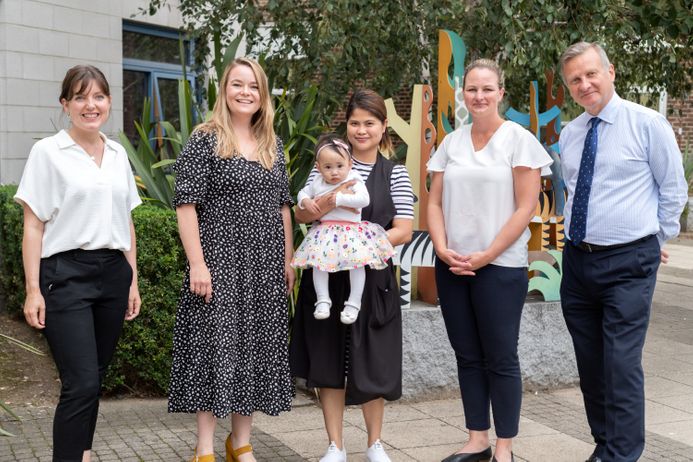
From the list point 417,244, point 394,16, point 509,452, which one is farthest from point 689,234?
point 509,452

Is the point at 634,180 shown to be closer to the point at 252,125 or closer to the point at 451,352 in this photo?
the point at 252,125

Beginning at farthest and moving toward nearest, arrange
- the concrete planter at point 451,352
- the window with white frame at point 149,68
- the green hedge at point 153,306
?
the window with white frame at point 149,68, the concrete planter at point 451,352, the green hedge at point 153,306

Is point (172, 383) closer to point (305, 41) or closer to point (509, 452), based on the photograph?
point (509, 452)

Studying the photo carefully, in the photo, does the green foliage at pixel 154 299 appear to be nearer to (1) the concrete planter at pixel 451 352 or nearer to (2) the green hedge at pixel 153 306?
(2) the green hedge at pixel 153 306

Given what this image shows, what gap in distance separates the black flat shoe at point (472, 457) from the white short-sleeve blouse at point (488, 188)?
1.00 meters

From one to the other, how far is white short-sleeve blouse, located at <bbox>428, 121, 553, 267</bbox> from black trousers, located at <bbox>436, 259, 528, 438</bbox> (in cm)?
12

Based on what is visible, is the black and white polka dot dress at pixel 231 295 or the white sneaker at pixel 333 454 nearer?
the black and white polka dot dress at pixel 231 295

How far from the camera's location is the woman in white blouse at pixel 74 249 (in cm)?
377

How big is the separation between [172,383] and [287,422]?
49.3 inches

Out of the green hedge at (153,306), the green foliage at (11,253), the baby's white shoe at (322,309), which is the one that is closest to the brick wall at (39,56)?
the green foliage at (11,253)

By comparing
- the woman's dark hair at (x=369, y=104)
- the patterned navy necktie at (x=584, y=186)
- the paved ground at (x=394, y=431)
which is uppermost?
the woman's dark hair at (x=369, y=104)

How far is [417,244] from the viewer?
5727 mm

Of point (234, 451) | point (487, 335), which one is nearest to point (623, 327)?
point (487, 335)

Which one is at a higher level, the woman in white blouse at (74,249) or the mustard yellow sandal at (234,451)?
the woman in white blouse at (74,249)
